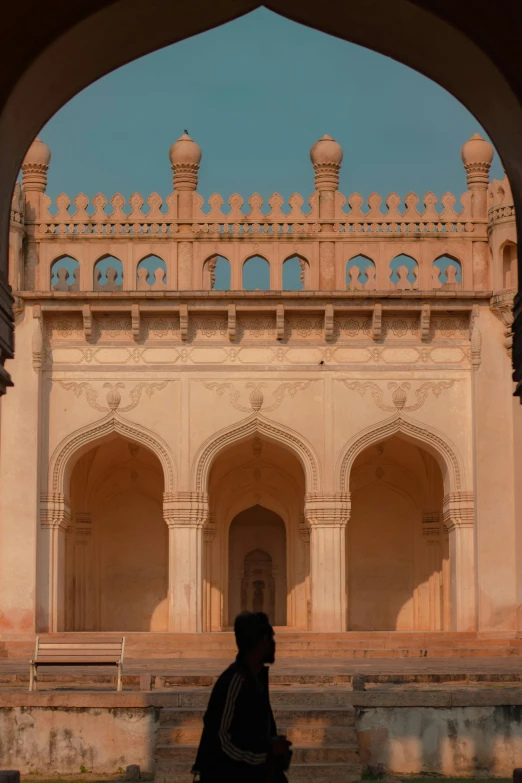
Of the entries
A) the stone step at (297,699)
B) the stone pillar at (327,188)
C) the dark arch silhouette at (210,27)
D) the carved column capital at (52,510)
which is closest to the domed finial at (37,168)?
the stone pillar at (327,188)

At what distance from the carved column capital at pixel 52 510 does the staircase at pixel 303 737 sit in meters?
8.15

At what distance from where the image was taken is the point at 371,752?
10.1 m

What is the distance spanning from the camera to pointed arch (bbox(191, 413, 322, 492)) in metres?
18.5

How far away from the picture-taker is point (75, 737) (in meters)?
10.2

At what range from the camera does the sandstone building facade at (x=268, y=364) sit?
59.8 feet

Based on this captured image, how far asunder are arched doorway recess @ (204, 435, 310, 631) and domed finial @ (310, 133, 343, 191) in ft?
11.1

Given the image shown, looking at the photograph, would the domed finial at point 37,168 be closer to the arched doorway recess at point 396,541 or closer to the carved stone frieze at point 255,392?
the carved stone frieze at point 255,392

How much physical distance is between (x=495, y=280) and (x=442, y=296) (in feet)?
2.22

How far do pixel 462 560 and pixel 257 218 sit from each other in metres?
4.88

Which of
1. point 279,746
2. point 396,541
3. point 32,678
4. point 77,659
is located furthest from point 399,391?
point 279,746

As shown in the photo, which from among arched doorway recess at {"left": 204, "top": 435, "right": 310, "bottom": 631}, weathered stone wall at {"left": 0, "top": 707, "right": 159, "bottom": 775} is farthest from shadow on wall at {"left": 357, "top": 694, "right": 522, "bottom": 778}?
arched doorway recess at {"left": 204, "top": 435, "right": 310, "bottom": 631}

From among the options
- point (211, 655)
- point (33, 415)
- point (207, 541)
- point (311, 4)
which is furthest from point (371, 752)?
point (207, 541)

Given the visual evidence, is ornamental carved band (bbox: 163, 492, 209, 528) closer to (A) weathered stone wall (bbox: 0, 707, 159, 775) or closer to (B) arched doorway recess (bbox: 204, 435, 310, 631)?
(B) arched doorway recess (bbox: 204, 435, 310, 631)

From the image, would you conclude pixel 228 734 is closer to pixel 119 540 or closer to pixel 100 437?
pixel 100 437
